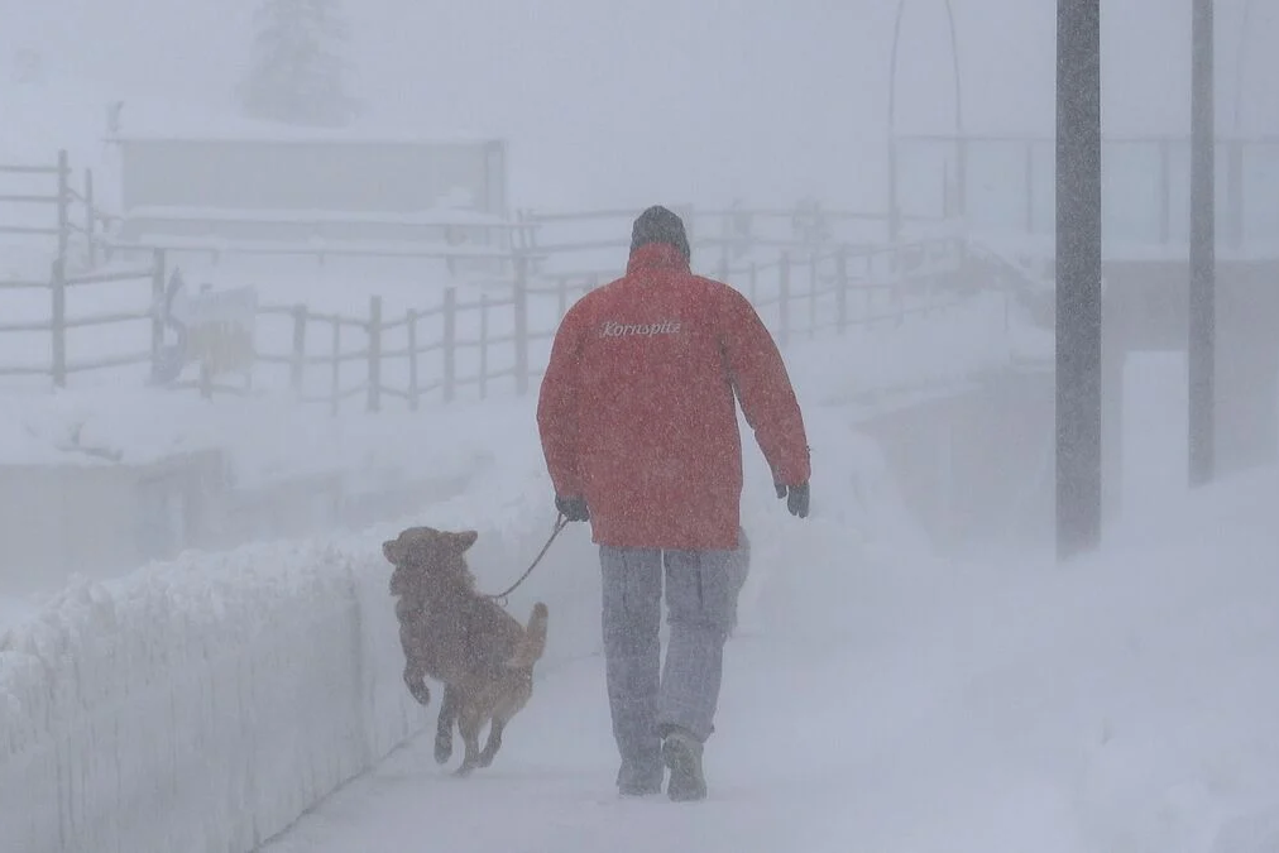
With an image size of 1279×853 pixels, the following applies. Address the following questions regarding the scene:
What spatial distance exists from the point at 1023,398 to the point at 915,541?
11800mm

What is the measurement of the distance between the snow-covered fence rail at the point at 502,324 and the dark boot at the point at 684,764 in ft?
42.3

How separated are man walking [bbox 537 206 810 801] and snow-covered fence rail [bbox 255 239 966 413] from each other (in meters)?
12.7

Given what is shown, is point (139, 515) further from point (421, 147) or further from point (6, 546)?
point (421, 147)

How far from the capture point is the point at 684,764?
18.1 feet

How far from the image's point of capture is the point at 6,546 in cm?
1584

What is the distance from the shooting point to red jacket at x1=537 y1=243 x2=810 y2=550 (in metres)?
5.48

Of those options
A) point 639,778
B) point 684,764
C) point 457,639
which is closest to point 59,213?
point 457,639

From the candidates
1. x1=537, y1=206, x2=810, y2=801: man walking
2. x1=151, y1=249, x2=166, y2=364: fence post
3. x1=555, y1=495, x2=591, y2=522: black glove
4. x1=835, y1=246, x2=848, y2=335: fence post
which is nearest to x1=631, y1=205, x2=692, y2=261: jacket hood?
x1=537, y1=206, x2=810, y2=801: man walking

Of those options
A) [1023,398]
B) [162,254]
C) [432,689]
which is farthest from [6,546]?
[1023,398]

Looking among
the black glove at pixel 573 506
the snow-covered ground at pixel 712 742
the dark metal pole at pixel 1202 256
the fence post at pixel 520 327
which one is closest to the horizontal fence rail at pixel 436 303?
the fence post at pixel 520 327

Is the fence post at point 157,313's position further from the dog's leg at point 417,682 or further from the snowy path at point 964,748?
the dog's leg at point 417,682

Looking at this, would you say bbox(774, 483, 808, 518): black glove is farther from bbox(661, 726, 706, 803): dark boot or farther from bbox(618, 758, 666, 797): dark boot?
bbox(618, 758, 666, 797): dark boot

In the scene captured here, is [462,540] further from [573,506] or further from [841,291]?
[841,291]

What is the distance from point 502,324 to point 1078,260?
24.8m
